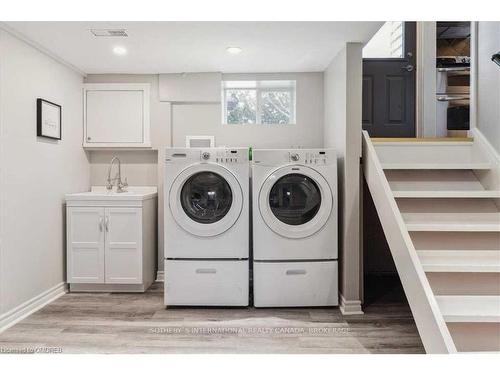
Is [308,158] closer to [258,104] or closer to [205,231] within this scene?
[205,231]

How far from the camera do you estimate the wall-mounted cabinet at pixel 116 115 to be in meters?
3.83

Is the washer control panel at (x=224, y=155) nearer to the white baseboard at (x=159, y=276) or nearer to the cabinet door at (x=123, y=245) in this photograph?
the cabinet door at (x=123, y=245)

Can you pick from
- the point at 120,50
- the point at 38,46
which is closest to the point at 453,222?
the point at 120,50

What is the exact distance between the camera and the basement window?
411cm

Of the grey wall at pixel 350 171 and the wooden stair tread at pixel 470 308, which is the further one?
the grey wall at pixel 350 171

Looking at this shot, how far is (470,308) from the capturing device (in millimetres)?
1778

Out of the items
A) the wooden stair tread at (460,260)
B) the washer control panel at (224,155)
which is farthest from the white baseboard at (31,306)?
the wooden stair tread at (460,260)

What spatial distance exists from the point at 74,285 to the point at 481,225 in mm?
3340

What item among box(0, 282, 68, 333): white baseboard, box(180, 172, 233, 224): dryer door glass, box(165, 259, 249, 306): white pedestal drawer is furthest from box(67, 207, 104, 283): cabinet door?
box(180, 172, 233, 224): dryer door glass

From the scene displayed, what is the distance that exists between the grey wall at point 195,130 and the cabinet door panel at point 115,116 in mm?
134

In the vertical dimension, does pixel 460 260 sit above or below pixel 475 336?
above

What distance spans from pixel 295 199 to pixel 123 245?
163cm

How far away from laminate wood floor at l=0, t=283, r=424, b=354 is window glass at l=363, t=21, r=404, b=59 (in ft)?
8.83

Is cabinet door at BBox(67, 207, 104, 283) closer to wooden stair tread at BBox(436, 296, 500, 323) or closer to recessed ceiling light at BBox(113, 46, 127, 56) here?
recessed ceiling light at BBox(113, 46, 127, 56)
